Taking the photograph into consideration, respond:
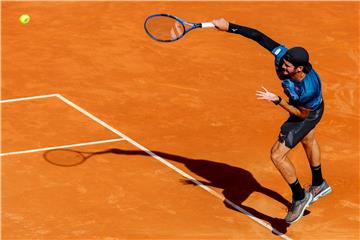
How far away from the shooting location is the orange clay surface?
47.3 feet

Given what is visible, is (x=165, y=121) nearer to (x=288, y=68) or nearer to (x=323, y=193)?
(x=323, y=193)

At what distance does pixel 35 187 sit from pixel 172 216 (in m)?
2.27

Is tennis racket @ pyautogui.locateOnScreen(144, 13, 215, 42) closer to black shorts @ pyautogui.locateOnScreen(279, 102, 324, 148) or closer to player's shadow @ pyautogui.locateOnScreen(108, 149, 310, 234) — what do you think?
black shorts @ pyautogui.locateOnScreen(279, 102, 324, 148)

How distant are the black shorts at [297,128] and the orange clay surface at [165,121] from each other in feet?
4.63

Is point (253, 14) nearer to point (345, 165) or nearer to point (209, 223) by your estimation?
point (345, 165)

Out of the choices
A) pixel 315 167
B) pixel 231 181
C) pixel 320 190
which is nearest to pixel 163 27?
pixel 231 181

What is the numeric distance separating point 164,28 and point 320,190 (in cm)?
345

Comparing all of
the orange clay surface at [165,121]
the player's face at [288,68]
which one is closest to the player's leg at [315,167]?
the orange clay surface at [165,121]

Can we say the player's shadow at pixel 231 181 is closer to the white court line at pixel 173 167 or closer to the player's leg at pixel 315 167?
the white court line at pixel 173 167

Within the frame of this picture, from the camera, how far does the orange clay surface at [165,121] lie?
14.4 m

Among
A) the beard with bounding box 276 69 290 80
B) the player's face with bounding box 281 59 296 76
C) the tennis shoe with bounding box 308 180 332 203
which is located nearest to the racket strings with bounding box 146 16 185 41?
the beard with bounding box 276 69 290 80

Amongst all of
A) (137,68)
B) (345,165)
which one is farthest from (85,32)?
(345,165)

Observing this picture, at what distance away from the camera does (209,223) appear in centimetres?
1430

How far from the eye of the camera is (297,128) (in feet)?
45.3
